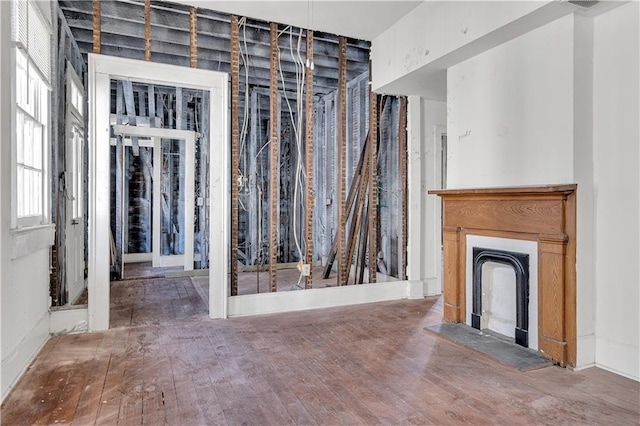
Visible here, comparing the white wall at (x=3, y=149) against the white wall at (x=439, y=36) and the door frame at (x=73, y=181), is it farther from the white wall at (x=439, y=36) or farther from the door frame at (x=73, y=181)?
the white wall at (x=439, y=36)

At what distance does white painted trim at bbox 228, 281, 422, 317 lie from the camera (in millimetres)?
3859

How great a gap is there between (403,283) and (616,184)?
244 centimetres

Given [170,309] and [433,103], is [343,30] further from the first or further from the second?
[170,309]

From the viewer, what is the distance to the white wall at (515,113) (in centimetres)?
266

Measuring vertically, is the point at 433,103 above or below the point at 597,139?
above

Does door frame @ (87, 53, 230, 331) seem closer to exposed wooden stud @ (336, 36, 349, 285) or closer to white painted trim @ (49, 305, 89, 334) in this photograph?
white painted trim @ (49, 305, 89, 334)

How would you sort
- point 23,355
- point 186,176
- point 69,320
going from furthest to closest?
point 186,176, point 69,320, point 23,355

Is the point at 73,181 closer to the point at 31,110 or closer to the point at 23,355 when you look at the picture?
the point at 31,110

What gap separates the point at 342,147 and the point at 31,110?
9.01 feet

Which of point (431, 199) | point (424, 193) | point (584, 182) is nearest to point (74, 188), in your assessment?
point (424, 193)

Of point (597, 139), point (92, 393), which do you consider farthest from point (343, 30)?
point (92, 393)

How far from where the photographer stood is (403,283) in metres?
4.60

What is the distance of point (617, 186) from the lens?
2557 mm

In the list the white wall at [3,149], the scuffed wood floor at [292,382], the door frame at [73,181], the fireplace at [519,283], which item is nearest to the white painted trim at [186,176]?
the door frame at [73,181]
